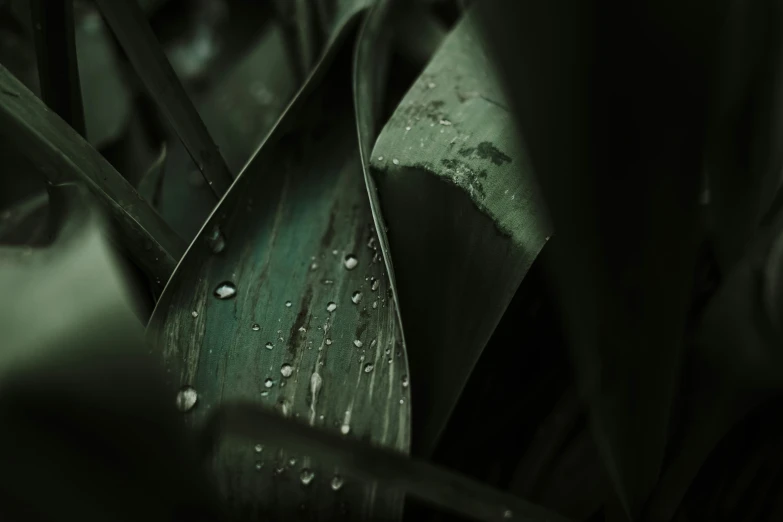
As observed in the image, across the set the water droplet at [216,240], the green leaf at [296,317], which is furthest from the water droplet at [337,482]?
the water droplet at [216,240]

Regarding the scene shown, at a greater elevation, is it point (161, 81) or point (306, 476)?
point (161, 81)

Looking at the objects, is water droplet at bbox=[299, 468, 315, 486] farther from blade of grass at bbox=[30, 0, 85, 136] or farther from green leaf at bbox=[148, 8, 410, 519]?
blade of grass at bbox=[30, 0, 85, 136]

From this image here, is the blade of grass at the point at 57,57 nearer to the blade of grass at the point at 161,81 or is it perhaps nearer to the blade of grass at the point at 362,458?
the blade of grass at the point at 161,81

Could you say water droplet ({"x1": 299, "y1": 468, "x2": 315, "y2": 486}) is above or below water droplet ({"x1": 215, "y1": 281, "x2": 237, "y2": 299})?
below

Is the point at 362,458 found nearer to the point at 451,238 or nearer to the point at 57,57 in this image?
A: the point at 451,238

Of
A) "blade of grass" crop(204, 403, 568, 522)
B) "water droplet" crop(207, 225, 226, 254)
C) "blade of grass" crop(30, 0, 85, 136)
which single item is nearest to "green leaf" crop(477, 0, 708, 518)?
"blade of grass" crop(204, 403, 568, 522)

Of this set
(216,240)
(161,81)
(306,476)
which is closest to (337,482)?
(306,476)

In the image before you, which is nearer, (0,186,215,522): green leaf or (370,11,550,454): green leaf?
(0,186,215,522): green leaf
